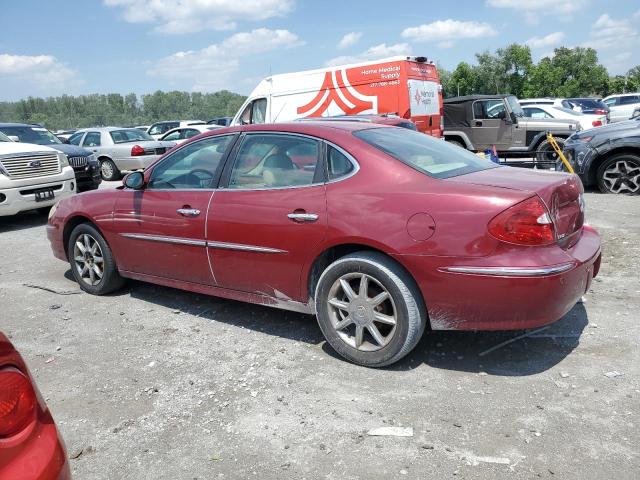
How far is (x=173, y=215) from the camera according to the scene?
14.2 feet

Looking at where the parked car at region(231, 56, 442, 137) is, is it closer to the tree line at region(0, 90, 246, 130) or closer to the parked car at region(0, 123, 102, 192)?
the parked car at region(0, 123, 102, 192)

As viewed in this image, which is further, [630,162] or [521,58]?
[521,58]

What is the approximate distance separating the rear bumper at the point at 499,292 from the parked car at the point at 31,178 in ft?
25.0

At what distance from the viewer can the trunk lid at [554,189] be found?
3211mm

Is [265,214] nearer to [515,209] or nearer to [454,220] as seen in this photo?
[454,220]

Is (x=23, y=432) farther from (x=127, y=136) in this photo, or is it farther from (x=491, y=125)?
(x=127, y=136)

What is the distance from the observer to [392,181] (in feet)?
11.2

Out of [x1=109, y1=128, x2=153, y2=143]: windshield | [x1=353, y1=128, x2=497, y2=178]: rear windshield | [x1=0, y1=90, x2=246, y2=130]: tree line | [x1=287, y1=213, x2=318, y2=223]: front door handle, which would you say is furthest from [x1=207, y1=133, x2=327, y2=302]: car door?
[x1=0, y1=90, x2=246, y2=130]: tree line

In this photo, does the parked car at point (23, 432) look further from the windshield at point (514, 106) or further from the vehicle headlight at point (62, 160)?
the windshield at point (514, 106)

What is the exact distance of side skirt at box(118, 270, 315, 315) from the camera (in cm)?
387

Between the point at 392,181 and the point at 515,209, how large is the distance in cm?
75

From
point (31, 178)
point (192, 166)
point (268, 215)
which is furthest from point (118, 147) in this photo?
point (268, 215)

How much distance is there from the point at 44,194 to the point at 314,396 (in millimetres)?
7626

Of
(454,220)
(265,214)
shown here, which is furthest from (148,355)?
(454,220)
